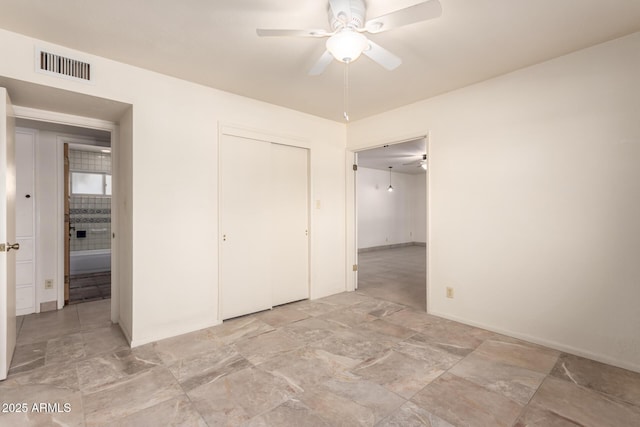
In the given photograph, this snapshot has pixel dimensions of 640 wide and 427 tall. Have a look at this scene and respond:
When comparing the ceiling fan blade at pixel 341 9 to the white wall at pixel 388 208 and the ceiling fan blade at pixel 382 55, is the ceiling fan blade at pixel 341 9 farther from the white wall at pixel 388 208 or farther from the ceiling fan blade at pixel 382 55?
the white wall at pixel 388 208

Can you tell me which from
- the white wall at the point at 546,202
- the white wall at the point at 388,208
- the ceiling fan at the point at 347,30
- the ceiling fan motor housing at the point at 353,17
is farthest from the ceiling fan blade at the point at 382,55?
the white wall at the point at 388,208

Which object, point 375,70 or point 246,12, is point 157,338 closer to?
point 246,12

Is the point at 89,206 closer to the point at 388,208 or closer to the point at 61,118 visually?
the point at 61,118

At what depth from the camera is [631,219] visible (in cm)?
226

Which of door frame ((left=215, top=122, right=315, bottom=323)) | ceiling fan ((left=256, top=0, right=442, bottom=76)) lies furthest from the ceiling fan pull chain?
door frame ((left=215, top=122, right=315, bottom=323))

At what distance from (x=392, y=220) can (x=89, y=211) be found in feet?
27.5

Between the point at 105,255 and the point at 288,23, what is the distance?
24.3 feet

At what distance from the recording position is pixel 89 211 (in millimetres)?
7395

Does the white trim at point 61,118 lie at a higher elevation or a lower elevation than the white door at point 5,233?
higher

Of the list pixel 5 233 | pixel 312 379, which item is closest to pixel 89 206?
pixel 5 233

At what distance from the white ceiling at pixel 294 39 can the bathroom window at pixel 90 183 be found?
20.6ft

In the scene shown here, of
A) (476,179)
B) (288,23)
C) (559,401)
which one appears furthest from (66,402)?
(476,179)

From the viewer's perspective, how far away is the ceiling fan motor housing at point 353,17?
5.95 feet

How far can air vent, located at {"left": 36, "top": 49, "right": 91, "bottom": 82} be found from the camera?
2291 millimetres
